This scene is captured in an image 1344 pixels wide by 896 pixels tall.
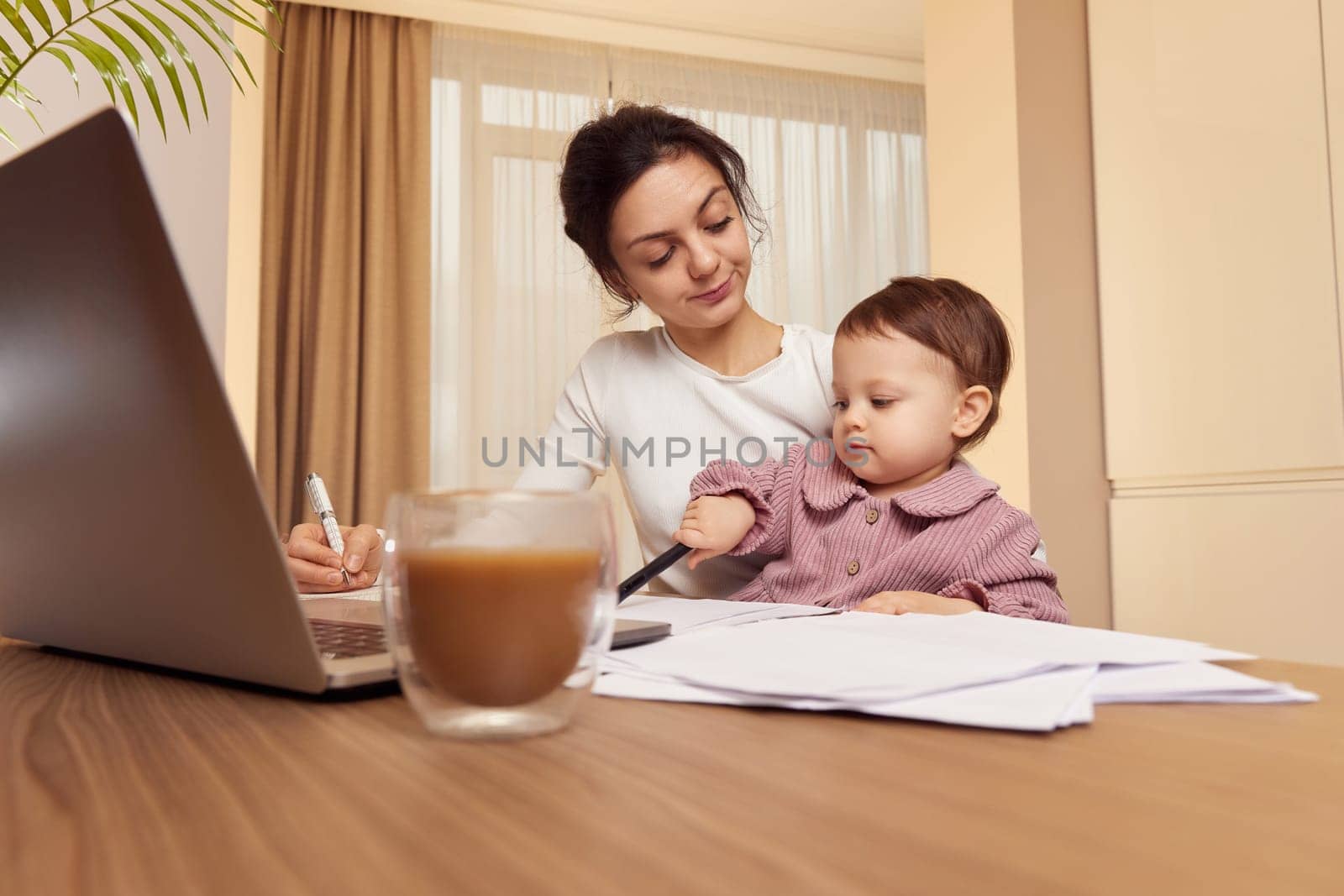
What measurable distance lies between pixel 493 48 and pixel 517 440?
168 cm

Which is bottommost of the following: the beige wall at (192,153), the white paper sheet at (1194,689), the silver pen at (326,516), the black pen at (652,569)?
the white paper sheet at (1194,689)

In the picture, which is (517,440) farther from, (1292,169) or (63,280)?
(63,280)

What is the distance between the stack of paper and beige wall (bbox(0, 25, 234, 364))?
253 centimetres

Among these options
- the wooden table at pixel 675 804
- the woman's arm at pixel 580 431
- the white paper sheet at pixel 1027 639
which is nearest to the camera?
the wooden table at pixel 675 804

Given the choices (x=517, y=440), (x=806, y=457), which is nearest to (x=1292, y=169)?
(x=806, y=457)

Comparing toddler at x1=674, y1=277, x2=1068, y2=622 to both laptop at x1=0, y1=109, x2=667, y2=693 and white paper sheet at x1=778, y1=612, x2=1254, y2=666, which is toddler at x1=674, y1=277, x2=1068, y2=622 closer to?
white paper sheet at x1=778, y1=612, x2=1254, y2=666

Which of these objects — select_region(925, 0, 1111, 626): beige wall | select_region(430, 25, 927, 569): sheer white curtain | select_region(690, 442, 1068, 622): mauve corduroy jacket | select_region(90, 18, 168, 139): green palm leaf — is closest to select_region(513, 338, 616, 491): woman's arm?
select_region(690, 442, 1068, 622): mauve corduroy jacket

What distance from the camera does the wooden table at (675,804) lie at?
26 cm

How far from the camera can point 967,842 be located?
0.92 feet

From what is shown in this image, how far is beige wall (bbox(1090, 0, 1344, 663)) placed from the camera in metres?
2.31

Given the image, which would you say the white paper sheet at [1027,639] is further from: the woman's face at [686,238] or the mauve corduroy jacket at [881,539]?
the woman's face at [686,238]

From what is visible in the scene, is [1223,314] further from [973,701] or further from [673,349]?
[973,701]

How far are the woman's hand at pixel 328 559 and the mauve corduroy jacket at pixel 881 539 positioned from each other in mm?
435

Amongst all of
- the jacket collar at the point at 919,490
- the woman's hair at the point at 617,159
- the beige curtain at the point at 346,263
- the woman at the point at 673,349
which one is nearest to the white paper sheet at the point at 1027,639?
the jacket collar at the point at 919,490
